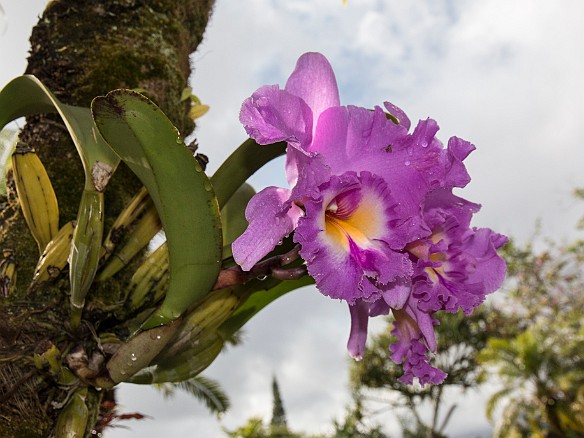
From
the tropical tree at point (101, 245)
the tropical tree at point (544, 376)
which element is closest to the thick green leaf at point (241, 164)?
the tropical tree at point (101, 245)

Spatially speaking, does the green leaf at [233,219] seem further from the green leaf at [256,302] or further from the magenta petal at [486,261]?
the magenta petal at [486,261]

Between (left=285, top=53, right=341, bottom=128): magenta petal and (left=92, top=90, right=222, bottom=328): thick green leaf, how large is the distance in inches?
6.8

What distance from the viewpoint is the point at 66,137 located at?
3.75 ft

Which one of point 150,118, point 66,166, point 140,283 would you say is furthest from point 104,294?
point 150,118

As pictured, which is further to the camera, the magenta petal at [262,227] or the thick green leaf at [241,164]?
the thick green leaf at [241,164]

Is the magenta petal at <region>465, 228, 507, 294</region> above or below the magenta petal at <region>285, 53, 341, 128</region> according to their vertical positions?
below

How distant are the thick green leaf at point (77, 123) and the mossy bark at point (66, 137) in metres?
0.19

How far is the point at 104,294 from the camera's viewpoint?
1.01 m

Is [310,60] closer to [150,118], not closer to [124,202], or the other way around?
[150,118]

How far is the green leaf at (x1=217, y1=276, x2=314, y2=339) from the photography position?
3.50 ft

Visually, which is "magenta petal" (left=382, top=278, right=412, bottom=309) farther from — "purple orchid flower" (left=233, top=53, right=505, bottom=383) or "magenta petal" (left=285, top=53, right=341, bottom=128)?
"magenta petal" (left=285, top=53, right=341, bottom=128)

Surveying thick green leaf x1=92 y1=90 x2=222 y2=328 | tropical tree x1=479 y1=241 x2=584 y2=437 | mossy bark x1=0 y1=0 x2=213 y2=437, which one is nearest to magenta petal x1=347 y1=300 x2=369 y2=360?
thick green leaf x1=92 y1=90 x2=222 y2=328

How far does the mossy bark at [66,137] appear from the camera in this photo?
883 mm

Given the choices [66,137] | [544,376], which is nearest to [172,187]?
[66,137]
